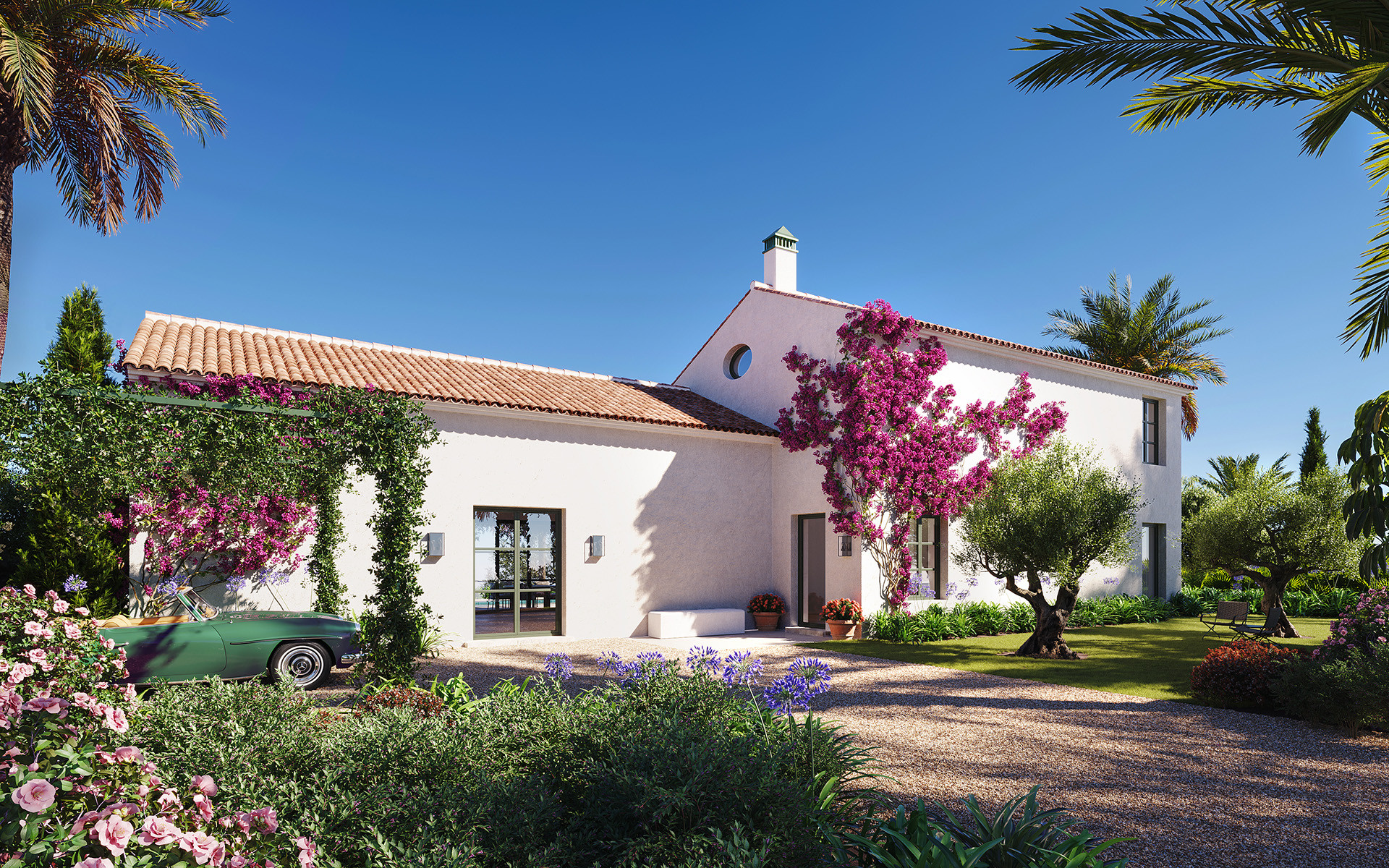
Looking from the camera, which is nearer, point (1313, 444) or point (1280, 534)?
point (1280, 534)

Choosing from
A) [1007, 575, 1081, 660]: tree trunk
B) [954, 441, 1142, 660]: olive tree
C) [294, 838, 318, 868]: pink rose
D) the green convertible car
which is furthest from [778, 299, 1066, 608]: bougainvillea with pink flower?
[294, 838, 318, 868]: pink rose

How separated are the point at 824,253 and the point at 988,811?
1478cm

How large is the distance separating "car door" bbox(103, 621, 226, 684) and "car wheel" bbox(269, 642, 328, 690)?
57 centimetres

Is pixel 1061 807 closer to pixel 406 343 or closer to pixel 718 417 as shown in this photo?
pixel 718 417

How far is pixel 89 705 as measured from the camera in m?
2.91

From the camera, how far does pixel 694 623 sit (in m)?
14.1

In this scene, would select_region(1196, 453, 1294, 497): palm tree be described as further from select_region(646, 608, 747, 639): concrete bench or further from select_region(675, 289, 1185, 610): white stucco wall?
select_region(646, 608, 747, 639): concrete bench

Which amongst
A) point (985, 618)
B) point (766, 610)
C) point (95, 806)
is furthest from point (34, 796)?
point (985, 618)

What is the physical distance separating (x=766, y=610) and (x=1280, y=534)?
33.3 feet

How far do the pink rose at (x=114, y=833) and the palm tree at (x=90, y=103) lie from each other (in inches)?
409

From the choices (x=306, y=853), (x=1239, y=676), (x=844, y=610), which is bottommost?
(x=844, y=610)

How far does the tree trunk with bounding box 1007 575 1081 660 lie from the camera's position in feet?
38.3

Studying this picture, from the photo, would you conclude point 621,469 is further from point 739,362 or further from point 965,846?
point 965,846

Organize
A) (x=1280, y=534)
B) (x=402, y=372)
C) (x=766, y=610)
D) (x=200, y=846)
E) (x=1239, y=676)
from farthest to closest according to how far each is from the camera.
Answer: (x=766, y=610) → (x=1280, y=534) → (x=402, y=372) → (x=1239, y=676) → (x=200, y=846)
